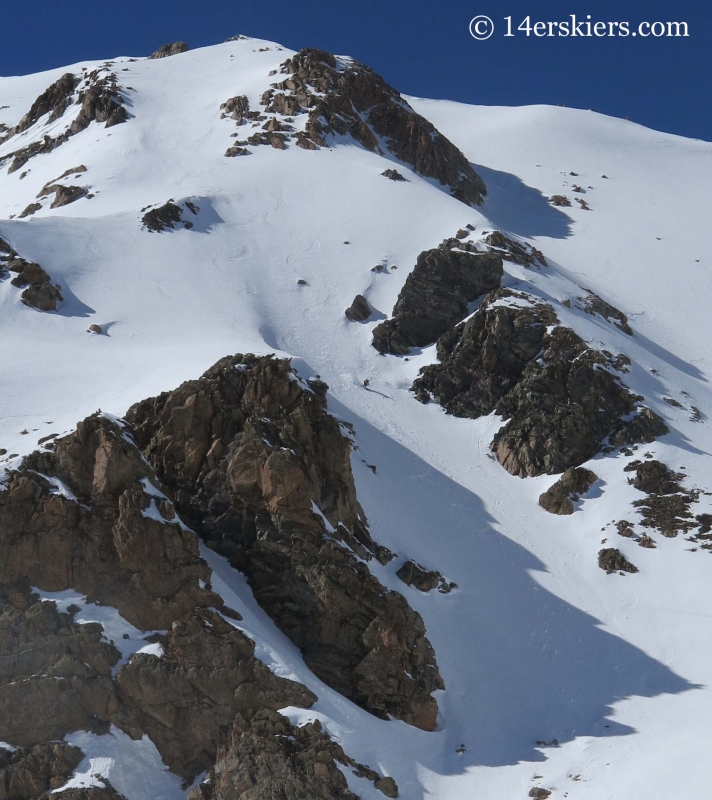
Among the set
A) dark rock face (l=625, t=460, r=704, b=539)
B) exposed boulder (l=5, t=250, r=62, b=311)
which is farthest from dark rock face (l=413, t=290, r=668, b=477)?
exposed boulder (l=5, t=250, r=62, b=311)

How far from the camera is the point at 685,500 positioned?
38.0 m

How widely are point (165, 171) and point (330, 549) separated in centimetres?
4412

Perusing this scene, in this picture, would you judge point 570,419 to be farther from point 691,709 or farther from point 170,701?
point 170,701

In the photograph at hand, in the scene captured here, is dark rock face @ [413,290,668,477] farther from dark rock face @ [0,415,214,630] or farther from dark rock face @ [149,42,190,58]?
dark rock face @ [149,42,190,58]

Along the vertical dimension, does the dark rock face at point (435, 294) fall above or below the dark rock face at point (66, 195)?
below

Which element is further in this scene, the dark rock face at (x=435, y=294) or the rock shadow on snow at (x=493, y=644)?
the dark rock face at (x=435, y=294)

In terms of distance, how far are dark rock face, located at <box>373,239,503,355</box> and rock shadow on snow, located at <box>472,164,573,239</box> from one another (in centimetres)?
1497

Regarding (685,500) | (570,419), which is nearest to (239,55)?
(570,419)

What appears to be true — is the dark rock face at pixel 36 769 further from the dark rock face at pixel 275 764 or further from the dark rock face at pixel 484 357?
the dark rock face at pixel 484 357

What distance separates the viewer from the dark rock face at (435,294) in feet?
163

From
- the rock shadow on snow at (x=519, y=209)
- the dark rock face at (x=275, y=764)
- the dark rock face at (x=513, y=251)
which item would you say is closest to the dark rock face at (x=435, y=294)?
the dark rock face at (x=513, y=251)

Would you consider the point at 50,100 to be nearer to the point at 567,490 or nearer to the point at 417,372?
the point at 417,372

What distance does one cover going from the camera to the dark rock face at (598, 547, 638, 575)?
116 feet

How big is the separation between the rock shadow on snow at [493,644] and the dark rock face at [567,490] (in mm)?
3001
